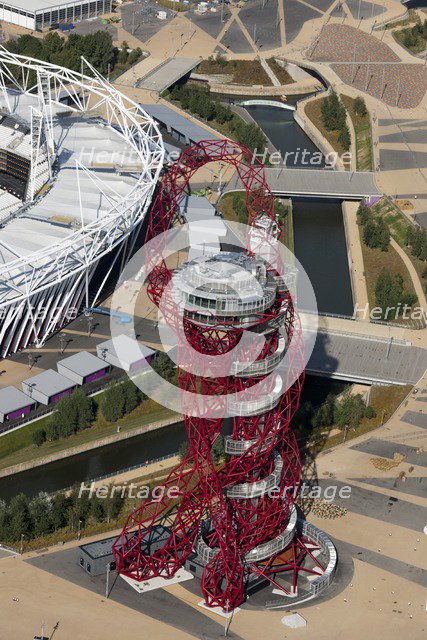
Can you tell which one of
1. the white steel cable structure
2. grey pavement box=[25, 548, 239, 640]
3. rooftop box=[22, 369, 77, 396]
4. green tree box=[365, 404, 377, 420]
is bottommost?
grey pavement box=[25, 548, 239, 640]

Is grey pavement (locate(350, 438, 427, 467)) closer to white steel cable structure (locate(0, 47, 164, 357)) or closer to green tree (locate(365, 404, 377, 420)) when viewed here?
green tree (locate(365, 404, 377, 420))

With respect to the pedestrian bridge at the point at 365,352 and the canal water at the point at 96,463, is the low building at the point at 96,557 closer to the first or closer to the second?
the canal water at the point at 96,463

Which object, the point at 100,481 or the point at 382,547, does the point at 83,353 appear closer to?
the point at 100,481

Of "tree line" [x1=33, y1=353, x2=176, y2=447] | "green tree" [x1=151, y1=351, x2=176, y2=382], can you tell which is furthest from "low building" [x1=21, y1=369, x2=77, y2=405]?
"green tree" [x1=151, y1=351, x2=176, y2=382]

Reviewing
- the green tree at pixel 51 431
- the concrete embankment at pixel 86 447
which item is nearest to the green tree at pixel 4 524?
the concrete embankment at pixel 86 447

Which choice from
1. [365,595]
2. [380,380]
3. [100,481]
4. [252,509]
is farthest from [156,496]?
[380,380]

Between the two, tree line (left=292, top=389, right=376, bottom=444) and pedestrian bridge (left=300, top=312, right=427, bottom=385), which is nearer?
tree line (left=292, top=389, right=376, bottom=444)
